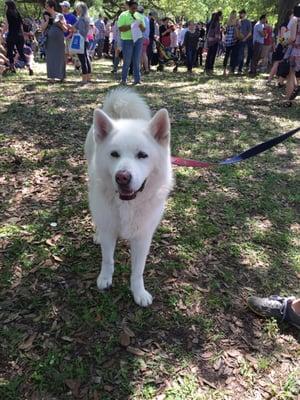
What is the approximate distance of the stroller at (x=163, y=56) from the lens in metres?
14.3

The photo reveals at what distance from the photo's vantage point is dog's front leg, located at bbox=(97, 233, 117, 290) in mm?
2767

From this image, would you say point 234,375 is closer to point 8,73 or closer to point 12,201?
point 12,201

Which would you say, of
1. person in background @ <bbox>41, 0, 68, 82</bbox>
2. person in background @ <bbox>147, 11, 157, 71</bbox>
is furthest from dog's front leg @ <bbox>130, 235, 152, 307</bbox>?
person in background @ <bbox>147, 11, 157, 71</bbox>

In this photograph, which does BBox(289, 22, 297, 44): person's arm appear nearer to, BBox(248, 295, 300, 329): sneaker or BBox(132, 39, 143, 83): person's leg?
BBox(132, 39, 143, 83): person's leg

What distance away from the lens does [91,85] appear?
9.87 metres

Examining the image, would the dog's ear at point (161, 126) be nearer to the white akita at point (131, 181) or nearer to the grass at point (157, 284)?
the white akita at point (131, 181)

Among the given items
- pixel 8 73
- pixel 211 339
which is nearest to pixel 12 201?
pixel 211 339

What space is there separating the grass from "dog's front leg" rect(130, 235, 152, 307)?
8 centimetres

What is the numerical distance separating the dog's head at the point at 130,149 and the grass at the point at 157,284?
98 cm

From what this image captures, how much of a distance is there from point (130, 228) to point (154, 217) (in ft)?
0.63

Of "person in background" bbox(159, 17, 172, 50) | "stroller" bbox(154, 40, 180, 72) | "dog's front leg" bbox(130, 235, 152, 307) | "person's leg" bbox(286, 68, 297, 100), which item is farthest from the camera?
"person in background" bbox(159, 17, 172, 50)

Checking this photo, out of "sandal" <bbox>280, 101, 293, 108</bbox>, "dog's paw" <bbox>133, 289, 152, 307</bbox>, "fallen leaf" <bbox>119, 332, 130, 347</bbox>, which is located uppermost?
"sandal" <bbox>280, 101, 293, 108</bbox>

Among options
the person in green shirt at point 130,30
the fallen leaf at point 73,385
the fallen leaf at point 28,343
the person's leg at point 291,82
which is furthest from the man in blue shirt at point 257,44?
the fallen leaf at point 73,385

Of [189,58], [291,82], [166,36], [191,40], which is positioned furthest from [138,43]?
[166,36]
